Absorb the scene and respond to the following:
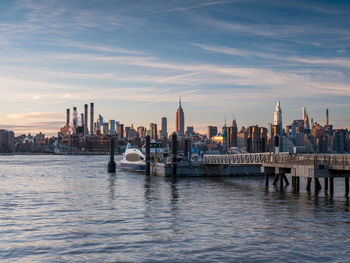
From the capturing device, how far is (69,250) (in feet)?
78.3

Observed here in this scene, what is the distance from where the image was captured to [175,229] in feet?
96.4

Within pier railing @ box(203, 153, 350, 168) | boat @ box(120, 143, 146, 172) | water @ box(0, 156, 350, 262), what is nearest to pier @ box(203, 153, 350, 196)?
pier railing @ box(203, 153, 350, 168)

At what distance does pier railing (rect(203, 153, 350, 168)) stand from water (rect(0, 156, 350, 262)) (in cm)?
398

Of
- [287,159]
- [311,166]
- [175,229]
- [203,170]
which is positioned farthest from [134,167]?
[175,229]

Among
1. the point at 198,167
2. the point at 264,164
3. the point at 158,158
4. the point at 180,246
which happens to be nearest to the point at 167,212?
the point at 180,246

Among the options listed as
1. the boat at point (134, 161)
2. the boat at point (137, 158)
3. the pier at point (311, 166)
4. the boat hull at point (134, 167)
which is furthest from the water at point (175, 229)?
the boat at point (137, 158)

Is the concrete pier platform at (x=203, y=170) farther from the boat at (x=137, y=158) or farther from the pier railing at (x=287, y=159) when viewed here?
the boat at (x=137, y=158)

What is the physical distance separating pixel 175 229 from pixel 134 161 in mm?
70263

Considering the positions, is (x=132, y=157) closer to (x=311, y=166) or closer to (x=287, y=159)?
(x=287, y=159)

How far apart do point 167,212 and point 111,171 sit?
60.7 meters

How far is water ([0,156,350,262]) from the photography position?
2298 cm

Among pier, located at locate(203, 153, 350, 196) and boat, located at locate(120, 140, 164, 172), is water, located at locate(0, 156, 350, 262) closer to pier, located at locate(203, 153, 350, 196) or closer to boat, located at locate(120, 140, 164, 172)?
pier, located at locate(203, 153, 350, 196)

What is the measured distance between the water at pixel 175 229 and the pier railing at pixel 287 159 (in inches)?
157

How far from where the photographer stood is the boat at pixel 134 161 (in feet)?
310
